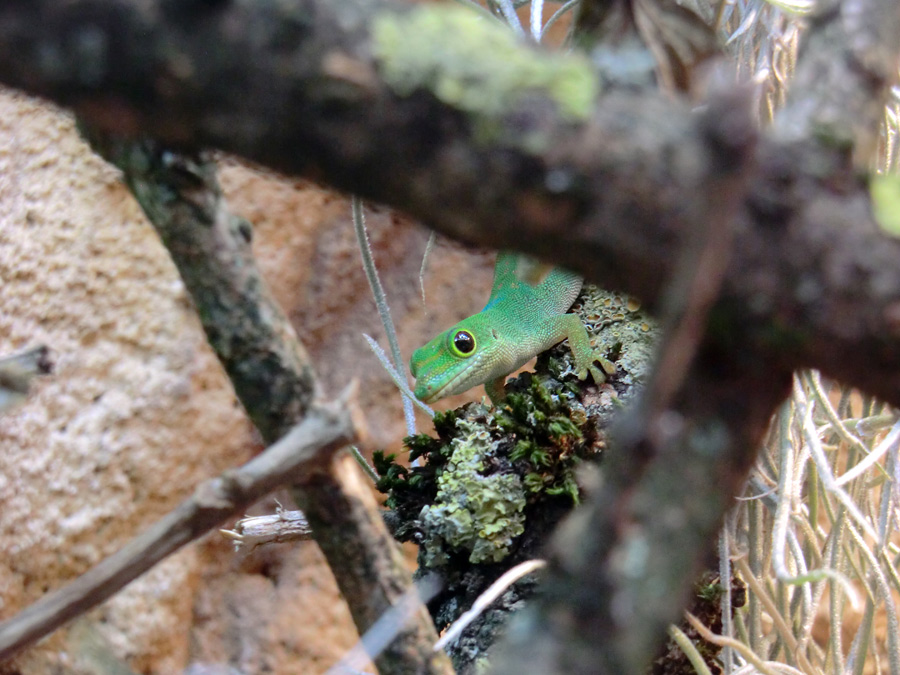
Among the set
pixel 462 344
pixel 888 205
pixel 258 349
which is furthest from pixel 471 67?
pixel 462 344

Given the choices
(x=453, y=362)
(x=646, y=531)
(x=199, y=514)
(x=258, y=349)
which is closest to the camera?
(x=646, y=531)

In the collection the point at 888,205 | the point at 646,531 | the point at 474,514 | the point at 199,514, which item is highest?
the point at 888,205

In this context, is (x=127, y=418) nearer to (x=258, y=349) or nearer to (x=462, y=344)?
(x=462, y=344)

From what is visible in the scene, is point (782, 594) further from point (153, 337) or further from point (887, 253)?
point (153, 337)

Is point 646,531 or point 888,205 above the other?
point 888,205

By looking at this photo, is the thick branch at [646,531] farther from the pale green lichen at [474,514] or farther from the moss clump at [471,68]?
the pale green lichen at [474,514]

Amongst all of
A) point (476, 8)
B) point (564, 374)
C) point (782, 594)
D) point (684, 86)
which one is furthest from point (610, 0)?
point (782, 594)

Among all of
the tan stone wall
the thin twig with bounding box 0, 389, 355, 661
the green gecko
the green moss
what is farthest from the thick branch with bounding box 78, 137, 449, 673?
the tan stone wall

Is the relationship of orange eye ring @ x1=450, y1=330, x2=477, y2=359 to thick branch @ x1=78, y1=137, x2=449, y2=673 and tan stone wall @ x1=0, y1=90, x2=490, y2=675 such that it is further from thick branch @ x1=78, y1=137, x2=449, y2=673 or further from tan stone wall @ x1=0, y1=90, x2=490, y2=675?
thick branch @ x1=78, y1=137, x2=449, y2=673
